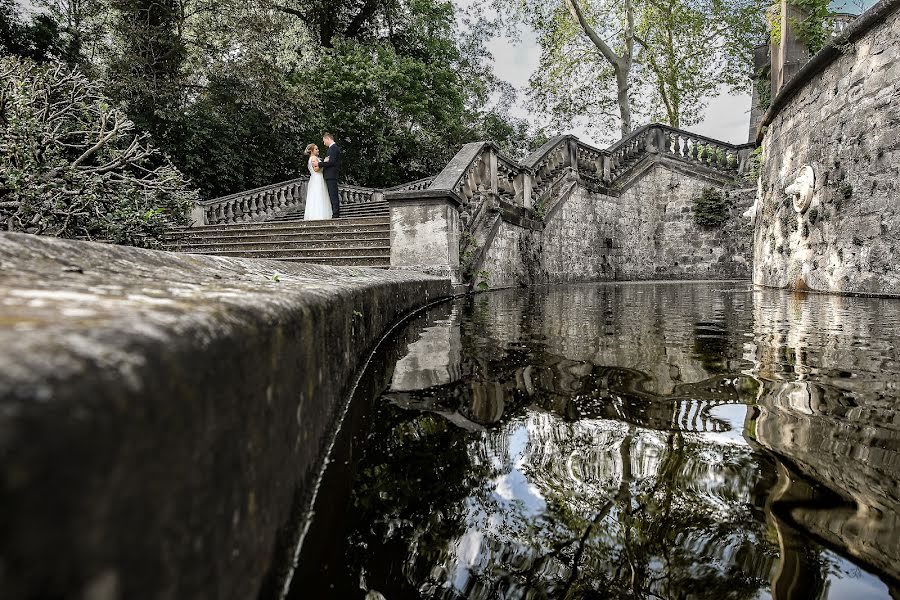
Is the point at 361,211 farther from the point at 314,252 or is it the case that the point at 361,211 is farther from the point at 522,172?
the point at 314,252

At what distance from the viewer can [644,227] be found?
16.1 m

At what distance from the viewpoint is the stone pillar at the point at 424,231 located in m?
6.95

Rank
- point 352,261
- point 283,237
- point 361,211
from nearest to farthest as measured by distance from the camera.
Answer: point 352,261 < point 283,237 < point 361,211

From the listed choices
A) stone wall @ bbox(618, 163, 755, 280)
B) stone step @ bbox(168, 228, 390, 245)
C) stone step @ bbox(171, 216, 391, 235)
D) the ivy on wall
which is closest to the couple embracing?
stone step @ bbox(171, 216, 391, 235)

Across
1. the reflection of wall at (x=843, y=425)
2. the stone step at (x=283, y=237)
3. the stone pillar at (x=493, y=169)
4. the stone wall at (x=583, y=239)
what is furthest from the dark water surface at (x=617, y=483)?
the stone wall at (x=583, y=239)

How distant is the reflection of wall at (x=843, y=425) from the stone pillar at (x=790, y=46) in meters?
7.27

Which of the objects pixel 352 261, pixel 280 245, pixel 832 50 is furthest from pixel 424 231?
pixel 832 50

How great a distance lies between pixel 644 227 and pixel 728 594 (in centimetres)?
1651

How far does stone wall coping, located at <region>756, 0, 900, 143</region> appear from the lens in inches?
241

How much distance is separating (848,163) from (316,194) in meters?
9.19

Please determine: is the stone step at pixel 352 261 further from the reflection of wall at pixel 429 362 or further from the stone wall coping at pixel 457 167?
the reflection of wall at pixel 429 362

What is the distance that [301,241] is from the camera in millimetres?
8547

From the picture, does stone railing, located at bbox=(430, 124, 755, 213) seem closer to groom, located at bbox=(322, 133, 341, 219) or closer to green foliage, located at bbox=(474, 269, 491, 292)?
green foliage, located at bbox=(474, 269, 491, 292)

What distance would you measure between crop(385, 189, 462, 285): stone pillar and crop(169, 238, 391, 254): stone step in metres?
0.99
